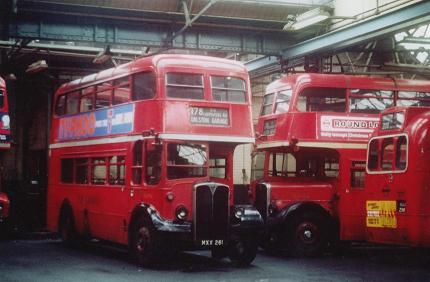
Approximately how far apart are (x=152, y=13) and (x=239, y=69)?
314 inches

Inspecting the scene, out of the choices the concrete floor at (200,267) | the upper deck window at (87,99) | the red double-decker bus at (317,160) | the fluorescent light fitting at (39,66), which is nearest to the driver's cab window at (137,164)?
the concrete floor at (200,267)

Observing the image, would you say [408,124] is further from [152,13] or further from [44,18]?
[44,18]

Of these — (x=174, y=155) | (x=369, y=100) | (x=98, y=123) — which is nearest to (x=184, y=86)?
(x=174, y=155)

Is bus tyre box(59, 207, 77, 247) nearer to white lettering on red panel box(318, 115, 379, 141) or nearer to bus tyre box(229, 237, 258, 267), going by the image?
bus tyre box(229, 237, 258, 267)

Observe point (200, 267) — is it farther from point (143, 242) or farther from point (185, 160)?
point (185, 160)

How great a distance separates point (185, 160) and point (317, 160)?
4.39 m

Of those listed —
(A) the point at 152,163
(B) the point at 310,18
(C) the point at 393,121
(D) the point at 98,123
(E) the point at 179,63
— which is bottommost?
(A) the point at 152,163

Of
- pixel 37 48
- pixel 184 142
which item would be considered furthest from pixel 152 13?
pixel 184 142

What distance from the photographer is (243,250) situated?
42.8ft

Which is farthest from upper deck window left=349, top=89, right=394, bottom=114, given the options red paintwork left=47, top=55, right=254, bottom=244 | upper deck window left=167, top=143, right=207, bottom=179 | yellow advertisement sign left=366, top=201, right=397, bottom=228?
upper deck window left=167, top=143, right=207, bottom=179

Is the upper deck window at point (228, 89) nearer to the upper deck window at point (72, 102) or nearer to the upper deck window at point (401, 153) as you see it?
the upper deck window at point (401, 153)

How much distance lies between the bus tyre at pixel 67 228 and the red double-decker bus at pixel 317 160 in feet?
15.5

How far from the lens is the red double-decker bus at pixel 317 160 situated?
1489 cm

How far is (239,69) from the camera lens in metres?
13.5
